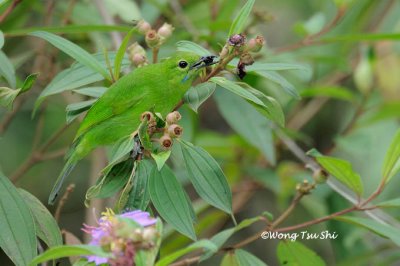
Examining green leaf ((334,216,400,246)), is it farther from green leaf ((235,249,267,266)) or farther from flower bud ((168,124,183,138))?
flower bud ((168,124,183,138))

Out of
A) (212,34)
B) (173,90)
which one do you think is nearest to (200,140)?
(212,34)

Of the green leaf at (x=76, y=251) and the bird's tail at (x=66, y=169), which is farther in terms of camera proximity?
the bird's tail at (x=66, y=169)

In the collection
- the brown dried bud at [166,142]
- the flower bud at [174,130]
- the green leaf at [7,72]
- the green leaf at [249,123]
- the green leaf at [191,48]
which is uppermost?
the green leaf at [249,123]

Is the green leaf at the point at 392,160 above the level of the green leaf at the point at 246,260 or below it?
above

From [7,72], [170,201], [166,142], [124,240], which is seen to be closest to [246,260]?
[170,201]

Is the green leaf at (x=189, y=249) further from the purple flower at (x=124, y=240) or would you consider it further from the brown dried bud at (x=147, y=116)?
the brown dried bud at (x=147, y=116)

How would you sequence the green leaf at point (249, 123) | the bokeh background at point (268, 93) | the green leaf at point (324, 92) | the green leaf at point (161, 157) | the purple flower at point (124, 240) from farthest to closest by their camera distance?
1. the green leaf at point (324, 92)
2. the bokeh background at point (268, 93)
3. the green leaf at point (249, 123)
4. the green leaf at point (161, 157)
5. the purple flower at point (124, 240)

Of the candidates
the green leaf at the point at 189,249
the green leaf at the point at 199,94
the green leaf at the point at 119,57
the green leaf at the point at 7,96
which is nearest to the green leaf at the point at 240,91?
the green leaf at the point at 199,94

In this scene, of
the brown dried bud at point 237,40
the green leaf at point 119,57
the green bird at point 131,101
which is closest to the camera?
the brown dried bud at point 237,40
